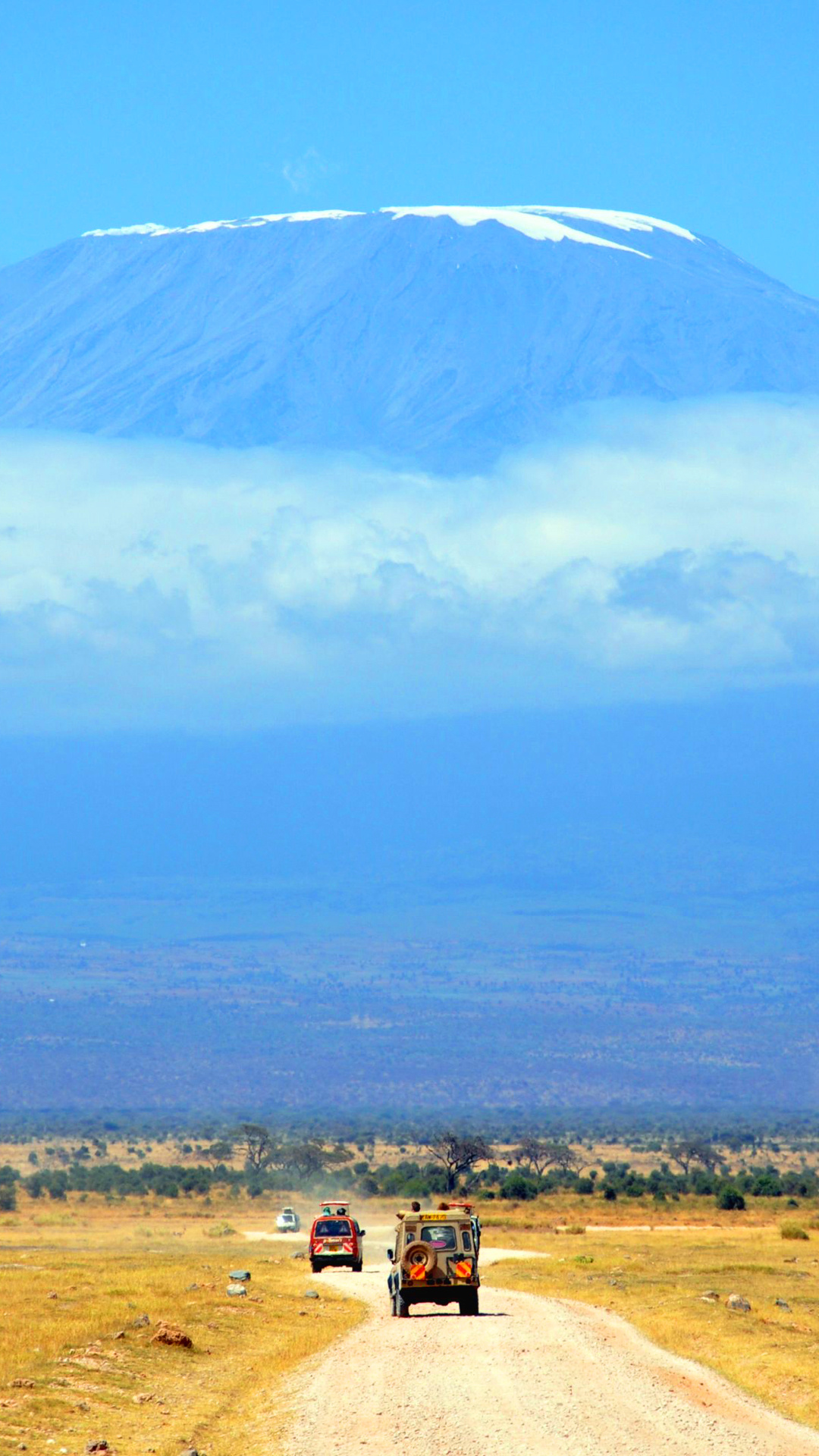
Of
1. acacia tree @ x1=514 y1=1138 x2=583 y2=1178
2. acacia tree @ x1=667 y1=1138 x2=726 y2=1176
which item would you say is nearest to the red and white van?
acacia tree @ x1=514 y1=1138 x2=583 y2=1178

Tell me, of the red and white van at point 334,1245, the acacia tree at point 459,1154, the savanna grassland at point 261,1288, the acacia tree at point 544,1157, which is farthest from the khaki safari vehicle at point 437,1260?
the acacia tree at point 544,1157

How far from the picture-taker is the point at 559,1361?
22.6 m

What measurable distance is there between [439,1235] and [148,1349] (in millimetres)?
5696

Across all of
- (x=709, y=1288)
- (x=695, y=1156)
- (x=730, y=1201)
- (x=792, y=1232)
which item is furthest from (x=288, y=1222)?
(x=695, y=1156)

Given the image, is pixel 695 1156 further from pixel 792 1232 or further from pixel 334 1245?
pixel 334 1245

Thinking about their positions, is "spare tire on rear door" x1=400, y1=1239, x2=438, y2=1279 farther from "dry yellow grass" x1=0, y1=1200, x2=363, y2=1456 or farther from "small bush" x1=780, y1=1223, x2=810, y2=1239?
"small bush" x1=780, y1=1223, x2=810, y2=1239

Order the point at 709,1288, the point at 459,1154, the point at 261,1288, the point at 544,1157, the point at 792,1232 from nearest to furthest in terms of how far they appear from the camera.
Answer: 1. the point at 709,1288
2. the point at 261,1288
3. the point at 792,1232
4. the point at 459,1154
5. the point at 544,1157

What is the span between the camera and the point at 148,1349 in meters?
24.1

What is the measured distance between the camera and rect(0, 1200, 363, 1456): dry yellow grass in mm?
18469

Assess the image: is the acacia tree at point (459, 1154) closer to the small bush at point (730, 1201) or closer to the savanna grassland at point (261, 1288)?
the savanna grassland at point (261, 1288)

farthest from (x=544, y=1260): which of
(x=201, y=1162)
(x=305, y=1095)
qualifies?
(x=305, y=1095)

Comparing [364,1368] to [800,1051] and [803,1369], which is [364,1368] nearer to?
[803,1369]

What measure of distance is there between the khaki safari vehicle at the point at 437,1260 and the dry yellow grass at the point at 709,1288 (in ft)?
10.1

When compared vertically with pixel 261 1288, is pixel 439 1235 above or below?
above
